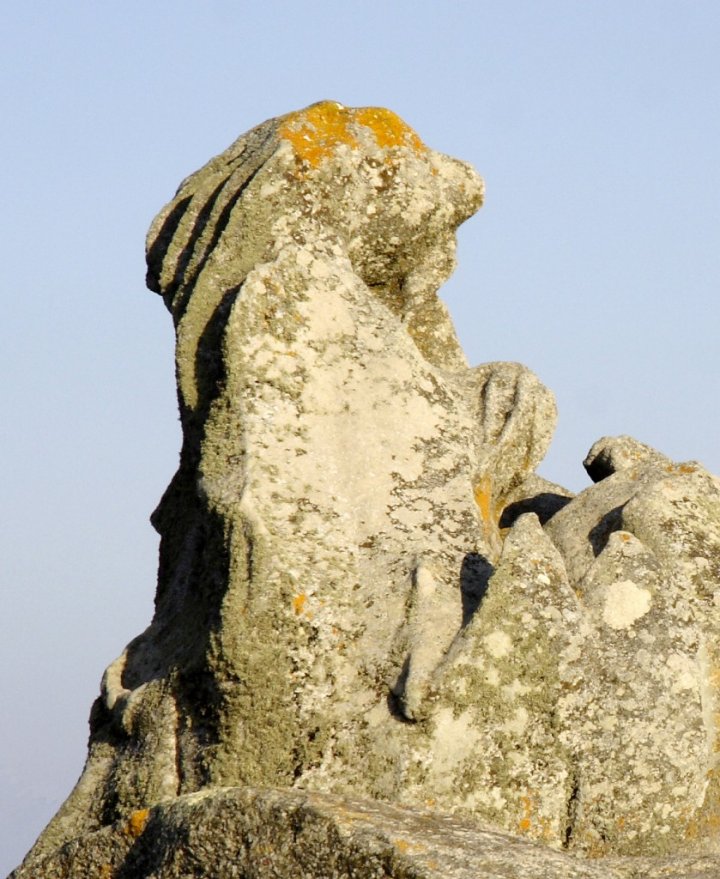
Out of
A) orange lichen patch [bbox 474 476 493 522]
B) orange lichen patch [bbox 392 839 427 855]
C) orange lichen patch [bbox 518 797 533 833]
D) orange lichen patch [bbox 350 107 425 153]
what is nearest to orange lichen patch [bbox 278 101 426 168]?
orange lichen patch [bbox 350 107 425 153]

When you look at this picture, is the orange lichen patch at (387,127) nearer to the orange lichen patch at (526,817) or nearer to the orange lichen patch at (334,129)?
the orange lichen patch at (334,129)

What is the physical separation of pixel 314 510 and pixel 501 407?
7.14ft

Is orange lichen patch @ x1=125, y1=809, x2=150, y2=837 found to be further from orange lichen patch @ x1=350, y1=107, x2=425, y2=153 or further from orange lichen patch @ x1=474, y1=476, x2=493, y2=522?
orange lichen patch @ x1=350, y1=107, x2=425, y2=153

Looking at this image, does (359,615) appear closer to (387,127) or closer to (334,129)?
(334,129)

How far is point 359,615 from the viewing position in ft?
31.4

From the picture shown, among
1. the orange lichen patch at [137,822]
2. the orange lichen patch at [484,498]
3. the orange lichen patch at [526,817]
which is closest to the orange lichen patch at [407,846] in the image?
the orange lichen patch at [137,822]

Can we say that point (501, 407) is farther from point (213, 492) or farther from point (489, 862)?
point (489, 862)

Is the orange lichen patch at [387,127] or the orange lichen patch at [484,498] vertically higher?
the orange lichen patch at [387,127]

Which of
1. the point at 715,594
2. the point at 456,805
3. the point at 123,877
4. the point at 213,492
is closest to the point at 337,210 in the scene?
the point at 213,492

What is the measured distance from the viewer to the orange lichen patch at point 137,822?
811 centimetres

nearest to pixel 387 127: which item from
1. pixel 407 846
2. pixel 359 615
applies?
pixel 359 615

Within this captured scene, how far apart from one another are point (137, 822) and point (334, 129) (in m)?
5.15

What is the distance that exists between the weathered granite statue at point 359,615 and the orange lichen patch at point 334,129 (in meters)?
0.02

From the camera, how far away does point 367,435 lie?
407 inches
